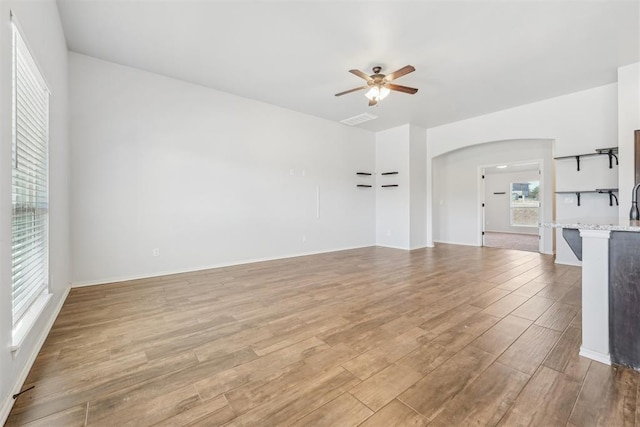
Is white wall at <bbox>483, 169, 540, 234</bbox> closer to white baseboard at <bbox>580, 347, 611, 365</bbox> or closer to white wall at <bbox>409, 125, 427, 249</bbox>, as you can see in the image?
white wall at <bbox>409, 125, 427, 249</bbox>

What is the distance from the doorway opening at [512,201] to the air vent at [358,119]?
21.5 feet

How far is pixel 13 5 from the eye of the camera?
1.60 m

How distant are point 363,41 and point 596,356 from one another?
141 inches

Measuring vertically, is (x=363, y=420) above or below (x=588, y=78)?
below

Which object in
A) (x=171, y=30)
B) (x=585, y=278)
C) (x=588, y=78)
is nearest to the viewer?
(x=585, y=278)

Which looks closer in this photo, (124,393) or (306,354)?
(124,393)

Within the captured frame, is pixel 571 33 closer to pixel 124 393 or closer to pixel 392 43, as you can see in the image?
pixel 392 43

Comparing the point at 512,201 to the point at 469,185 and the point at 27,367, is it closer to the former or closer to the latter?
the point at 469,185

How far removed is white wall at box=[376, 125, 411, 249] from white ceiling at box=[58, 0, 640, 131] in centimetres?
209

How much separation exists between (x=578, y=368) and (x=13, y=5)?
4173 mm

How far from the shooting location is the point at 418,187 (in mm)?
6730

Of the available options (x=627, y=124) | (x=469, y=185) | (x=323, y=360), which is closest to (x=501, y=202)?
(x=469, y=185)

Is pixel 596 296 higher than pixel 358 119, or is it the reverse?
pixel 358 119

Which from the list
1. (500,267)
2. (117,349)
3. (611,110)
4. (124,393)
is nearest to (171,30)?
(117,349)
